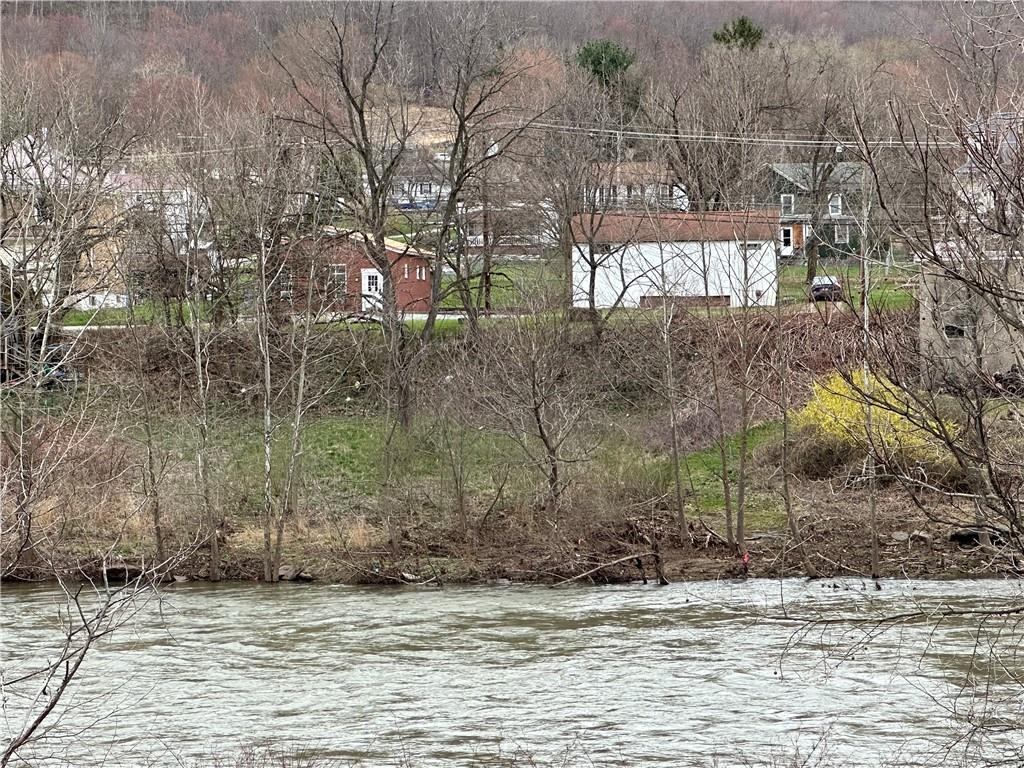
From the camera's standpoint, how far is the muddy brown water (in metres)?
15.8

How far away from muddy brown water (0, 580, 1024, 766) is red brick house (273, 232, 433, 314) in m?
9.75

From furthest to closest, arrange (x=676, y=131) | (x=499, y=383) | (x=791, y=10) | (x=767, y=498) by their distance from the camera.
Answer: (x=791, y=10) → (x=676, y=131) → (x=767, y=498) → (x=499, y=383)

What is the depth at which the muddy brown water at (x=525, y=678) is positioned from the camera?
51.9 ft

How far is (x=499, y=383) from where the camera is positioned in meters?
29.3

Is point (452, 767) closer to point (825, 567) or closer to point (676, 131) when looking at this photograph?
point (825, 567)

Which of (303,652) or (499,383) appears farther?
(499,383)

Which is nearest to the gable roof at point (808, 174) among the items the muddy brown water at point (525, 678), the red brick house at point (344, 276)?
the red brick house at point (344, 276)

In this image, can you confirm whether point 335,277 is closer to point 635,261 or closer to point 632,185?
point 635,261

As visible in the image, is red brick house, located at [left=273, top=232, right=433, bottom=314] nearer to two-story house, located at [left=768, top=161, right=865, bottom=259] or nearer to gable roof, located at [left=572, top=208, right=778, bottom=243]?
gable roof, located at [left=572, top=208, right=778, bottom=243]

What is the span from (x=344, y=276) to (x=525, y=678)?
2332 cm

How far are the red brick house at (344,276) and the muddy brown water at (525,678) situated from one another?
975 cm

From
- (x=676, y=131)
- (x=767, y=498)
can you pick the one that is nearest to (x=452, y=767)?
(x=767, y=498)

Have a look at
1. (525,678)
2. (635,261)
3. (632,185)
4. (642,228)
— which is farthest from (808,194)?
(525,678)

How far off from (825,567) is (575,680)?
373 inches
